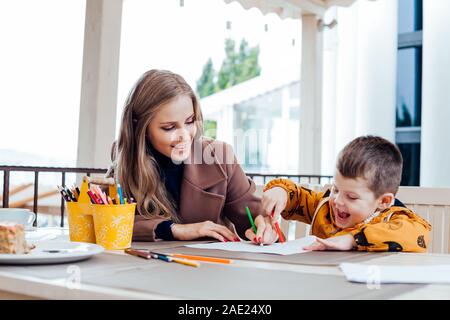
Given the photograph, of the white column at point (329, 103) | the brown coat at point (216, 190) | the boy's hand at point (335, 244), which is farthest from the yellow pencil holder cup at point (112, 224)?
the white column at point (329, 103)

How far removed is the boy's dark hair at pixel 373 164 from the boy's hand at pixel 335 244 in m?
0.21

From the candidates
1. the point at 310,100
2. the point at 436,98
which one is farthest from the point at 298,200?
the point at 310,100

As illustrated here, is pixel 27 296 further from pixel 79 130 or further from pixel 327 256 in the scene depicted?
pixel 79 130

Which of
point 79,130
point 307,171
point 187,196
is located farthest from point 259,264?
point 307,171

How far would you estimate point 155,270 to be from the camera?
35.4 inches

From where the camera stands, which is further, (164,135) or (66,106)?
(66,106)

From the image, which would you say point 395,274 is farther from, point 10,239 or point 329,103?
point 329,103

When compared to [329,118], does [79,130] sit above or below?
below

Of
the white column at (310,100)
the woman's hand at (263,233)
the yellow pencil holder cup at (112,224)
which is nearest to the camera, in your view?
the yellow pencil holder cup at (112,224)

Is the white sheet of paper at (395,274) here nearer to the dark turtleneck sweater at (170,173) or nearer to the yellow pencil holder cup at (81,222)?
the yellow pencil holder cup at (81,222)

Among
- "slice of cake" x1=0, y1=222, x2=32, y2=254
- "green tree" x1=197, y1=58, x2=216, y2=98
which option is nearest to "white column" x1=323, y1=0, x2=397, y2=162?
"slice of cake" x1=0, y1=222, x2=32, y2=254

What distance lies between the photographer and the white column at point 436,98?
3961 millimetres

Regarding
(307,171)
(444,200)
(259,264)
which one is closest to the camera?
(259,264)
